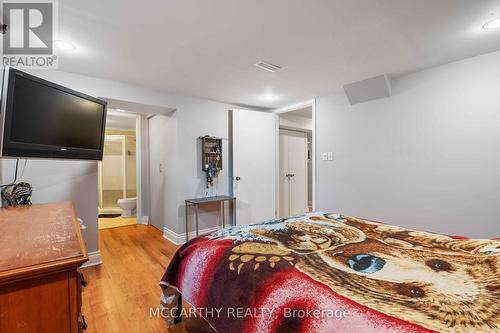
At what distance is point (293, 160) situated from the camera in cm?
512

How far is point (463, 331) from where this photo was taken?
707 mm

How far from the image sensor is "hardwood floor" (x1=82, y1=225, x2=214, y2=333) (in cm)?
172

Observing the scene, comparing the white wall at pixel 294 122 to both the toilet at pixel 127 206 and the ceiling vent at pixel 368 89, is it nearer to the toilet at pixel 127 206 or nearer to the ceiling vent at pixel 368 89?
the ceiling vent at pixel 368 89

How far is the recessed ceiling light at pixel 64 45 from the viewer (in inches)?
76.5

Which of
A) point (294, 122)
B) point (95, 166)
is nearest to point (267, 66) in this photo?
point (95, 166)

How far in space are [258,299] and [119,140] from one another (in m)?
5.67

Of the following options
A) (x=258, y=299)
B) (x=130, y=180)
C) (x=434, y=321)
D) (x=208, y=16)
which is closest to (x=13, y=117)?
(x=208, y=16)

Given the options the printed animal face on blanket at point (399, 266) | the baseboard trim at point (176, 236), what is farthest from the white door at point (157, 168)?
the printed animal face on blanket at point (399, 266)

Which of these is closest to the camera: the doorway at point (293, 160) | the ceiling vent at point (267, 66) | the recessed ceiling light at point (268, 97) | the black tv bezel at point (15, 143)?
the black tv bezel at point (15, 143)

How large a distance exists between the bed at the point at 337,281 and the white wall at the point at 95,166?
5.88ft

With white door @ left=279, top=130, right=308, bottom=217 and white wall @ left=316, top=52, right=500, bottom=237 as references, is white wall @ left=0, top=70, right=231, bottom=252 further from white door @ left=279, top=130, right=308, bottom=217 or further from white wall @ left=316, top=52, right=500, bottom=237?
white wall @ left=316, top=52, right=500, bottom=237

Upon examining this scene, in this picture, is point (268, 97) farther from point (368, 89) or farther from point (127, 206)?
point (127, 206)

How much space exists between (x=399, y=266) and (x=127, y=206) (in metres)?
5.00

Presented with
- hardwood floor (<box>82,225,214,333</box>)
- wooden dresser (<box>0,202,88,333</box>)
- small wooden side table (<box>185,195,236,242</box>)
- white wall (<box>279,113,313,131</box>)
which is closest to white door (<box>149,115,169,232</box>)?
hardwood floor (<box>82,225,214,333</box>)
